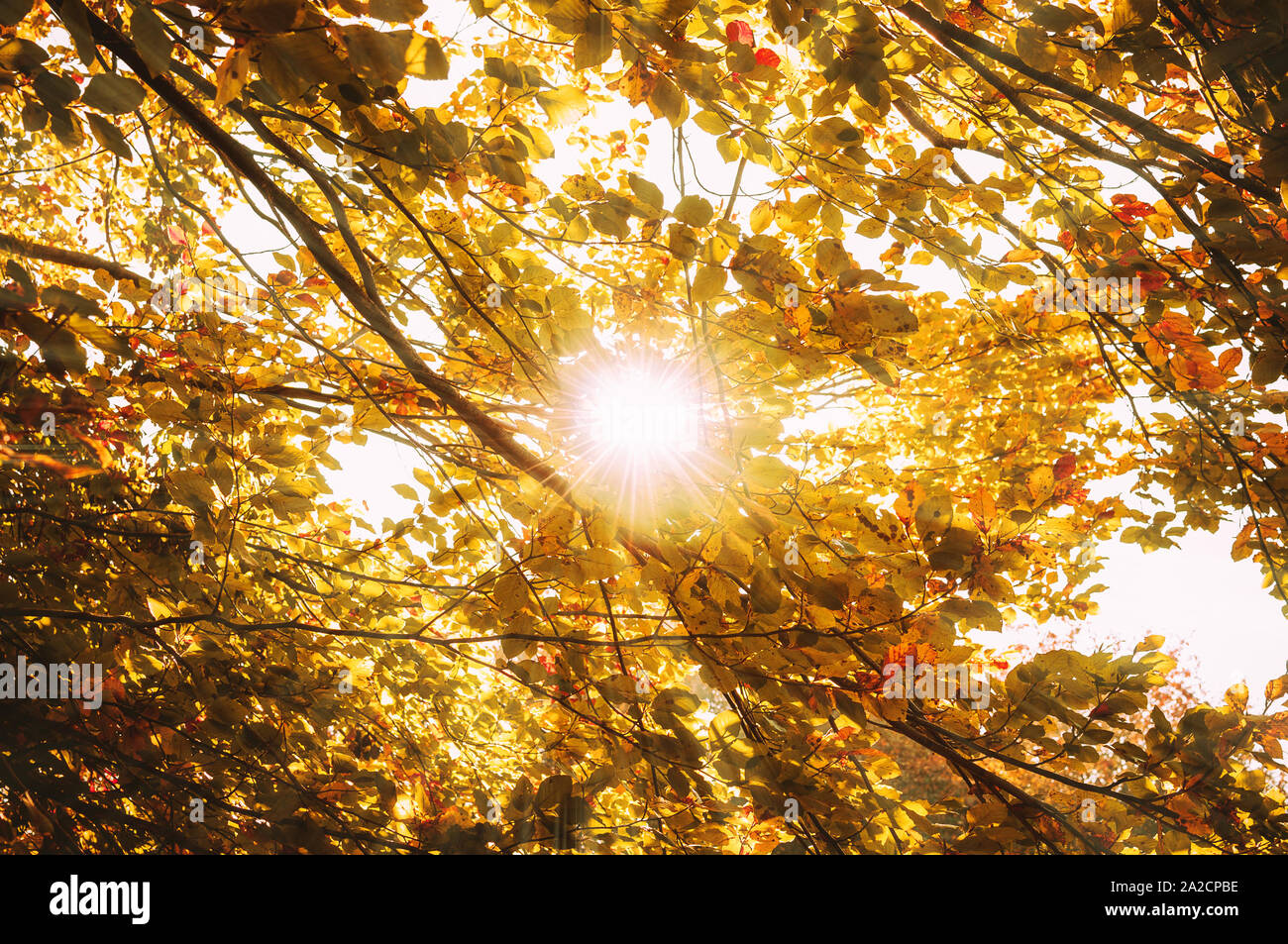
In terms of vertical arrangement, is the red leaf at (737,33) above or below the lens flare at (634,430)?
above

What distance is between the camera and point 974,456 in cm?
417

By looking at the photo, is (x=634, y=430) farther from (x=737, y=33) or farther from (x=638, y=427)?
(x=737, y=33)

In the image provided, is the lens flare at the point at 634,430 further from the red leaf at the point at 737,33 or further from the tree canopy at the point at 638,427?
the red leaf at the point at 737,33

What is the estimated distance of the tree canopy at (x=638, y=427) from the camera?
144 cm

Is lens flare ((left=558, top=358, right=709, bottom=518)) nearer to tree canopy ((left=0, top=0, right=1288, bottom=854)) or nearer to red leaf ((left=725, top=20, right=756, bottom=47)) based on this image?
tree canopy ((left=0, top=0, right=1288, bottom=854))

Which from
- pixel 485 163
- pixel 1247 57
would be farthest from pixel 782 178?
pixel 1247 57

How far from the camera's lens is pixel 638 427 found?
1746 millimetres

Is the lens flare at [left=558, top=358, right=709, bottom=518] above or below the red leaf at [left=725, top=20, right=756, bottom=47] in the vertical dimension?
below

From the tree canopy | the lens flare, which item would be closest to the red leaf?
the tree canopy

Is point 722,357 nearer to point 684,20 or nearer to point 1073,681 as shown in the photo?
point 684,20

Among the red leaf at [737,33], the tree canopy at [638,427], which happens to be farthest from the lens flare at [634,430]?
the red leaf at [737,33]

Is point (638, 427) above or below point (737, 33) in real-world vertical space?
below

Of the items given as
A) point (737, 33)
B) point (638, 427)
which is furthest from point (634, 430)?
point (737, 33)

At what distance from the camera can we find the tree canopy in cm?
144
